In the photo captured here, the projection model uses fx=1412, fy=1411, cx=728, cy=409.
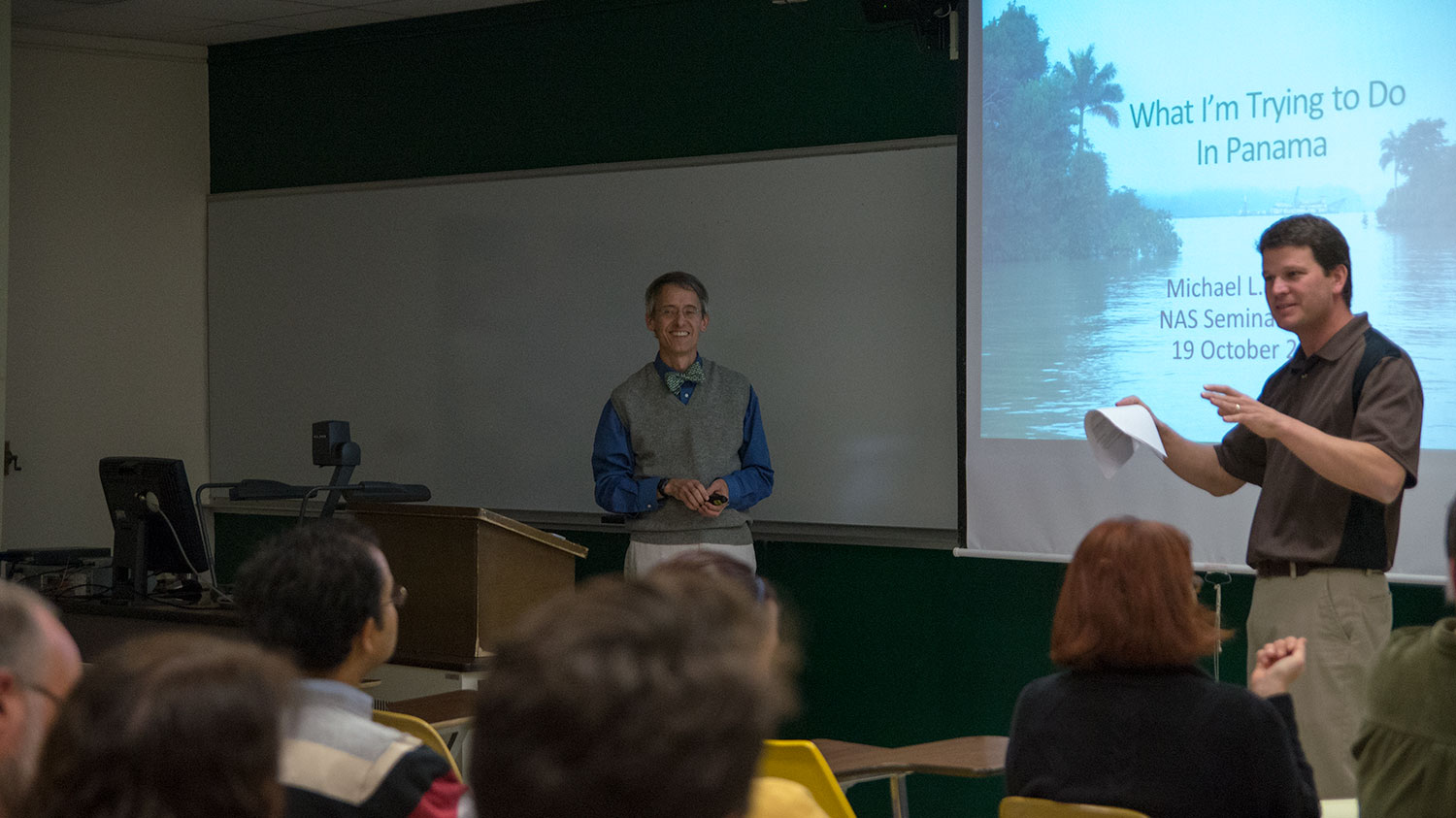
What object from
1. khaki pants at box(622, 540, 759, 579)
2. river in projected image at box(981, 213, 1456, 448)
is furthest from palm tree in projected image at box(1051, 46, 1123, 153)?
khaki pants at box(622, 540, 759, 579)

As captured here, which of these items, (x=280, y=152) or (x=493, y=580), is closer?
(x=493, y=580)

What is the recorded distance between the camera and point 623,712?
812 mm

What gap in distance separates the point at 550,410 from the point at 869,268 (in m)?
1.42

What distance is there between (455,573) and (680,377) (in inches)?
41.2

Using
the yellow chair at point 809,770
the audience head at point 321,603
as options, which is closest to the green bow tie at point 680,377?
the yellow chair at point 809,770

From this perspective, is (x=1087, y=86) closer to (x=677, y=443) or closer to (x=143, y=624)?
(x=677, y=443)

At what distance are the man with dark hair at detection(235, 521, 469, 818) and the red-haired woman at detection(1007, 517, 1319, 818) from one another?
0.84 metres

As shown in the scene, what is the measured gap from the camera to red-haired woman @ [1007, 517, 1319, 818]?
6.20 ft

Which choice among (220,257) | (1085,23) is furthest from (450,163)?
(1085,23)

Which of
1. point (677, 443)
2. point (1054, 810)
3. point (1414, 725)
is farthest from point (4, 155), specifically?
point (1414, 725)

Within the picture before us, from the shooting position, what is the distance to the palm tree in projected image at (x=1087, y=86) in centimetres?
389

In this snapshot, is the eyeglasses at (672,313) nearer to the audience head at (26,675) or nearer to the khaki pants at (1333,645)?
the khaki pants at (1333,645)

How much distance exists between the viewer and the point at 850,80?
4.77 m

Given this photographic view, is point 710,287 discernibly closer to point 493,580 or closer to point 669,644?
point 493,580
